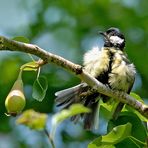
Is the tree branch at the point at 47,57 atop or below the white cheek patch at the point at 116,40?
below

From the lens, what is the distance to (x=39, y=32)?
673 centimetres

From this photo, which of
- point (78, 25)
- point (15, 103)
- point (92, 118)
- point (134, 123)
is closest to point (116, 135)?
point (134, 123)

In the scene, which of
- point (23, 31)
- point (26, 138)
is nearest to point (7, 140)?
point (26, 138)

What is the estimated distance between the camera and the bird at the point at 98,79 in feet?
11.7

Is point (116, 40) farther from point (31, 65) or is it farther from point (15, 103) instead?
point (15, 103)

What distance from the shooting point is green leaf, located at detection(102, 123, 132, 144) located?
2.76 metres

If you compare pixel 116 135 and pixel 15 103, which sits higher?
pixel 15 103

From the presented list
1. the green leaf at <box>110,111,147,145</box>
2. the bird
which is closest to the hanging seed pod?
the green leaf at <box>110,111,147,145</box>

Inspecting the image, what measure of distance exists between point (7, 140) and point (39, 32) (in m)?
1.24

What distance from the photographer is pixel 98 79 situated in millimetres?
3650

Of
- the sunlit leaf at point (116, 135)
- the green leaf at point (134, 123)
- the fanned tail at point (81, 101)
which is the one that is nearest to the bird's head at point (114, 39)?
the fanned tail at point (81, 101)

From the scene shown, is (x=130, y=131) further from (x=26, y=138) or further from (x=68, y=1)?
(x=68, y=1)

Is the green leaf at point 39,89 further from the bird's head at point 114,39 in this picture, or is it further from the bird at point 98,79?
the bird's head at point 114,39

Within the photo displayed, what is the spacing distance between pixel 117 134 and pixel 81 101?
2.88ft
